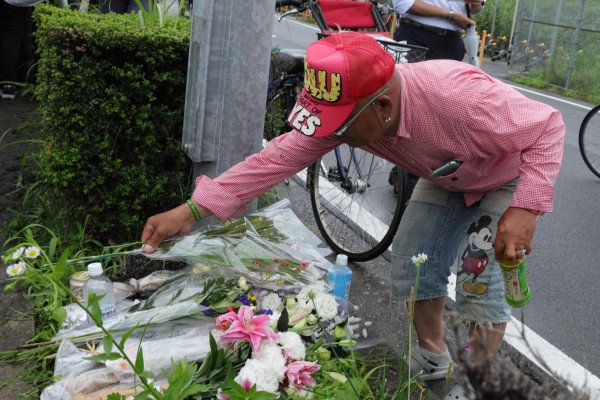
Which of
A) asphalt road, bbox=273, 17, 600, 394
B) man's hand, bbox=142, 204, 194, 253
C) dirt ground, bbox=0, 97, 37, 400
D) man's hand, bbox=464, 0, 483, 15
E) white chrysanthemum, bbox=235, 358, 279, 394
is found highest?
man's hand, bbox=464, 0, 483, 15

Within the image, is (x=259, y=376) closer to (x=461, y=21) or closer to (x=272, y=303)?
(x=272, y=303)

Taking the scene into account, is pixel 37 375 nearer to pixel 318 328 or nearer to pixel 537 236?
pixel 318 328

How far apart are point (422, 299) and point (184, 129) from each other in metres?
1.48

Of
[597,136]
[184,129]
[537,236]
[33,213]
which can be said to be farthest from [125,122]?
[597,136]

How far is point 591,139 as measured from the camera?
7480 mm

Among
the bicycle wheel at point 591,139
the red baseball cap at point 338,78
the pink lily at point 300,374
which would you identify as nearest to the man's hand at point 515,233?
the red baseball cap at point 338,78

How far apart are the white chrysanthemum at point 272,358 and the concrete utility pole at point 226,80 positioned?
1402 mm

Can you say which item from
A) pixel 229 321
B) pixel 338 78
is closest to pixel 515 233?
pixel 338 78

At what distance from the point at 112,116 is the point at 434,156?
5.79 feet

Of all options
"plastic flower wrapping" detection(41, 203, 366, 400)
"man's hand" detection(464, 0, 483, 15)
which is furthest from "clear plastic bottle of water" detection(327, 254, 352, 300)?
"man's hand" detection(464, 0, 483, 15)

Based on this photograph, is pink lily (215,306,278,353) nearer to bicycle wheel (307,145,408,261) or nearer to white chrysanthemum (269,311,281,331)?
white chrysanthemum (269,311,281,331)

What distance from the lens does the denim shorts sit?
9.37 ft

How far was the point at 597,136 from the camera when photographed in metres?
7.48

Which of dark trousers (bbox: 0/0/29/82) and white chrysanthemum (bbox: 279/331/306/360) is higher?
dark trousers (bbox: 0/0/29/82)
